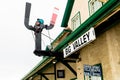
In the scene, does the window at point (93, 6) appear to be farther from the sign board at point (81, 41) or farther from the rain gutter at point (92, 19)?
the sign board at point (81, 41)

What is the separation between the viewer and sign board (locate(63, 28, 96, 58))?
9016 millimetres

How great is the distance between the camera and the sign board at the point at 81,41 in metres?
9.02

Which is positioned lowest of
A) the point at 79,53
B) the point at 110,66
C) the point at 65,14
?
the point at 110,66

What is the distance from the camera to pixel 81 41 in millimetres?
9734

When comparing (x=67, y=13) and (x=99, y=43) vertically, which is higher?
(x=67, y=13)

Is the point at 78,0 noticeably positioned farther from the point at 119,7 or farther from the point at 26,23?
the point at 119,7

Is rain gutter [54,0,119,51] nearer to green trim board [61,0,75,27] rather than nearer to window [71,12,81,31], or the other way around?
window [71,12,81,31]

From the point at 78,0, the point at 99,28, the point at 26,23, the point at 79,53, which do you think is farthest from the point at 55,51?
the point at 78,0

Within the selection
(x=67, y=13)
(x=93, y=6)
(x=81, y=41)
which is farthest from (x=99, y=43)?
(x=67, y=13)

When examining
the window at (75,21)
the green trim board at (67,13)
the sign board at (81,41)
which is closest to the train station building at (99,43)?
the sign board at (81,41)

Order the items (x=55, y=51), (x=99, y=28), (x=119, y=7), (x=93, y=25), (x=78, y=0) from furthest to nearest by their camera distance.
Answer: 1. (x=78, y=0)
2. (x=55, y=51)
3. (x=99, y=28)
4. (x=93, y=25)
5. (x=119, y=7)

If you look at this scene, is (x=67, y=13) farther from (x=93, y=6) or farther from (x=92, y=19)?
(x=92, y=19)

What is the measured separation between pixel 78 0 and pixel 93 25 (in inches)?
273

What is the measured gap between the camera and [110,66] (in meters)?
9.80
